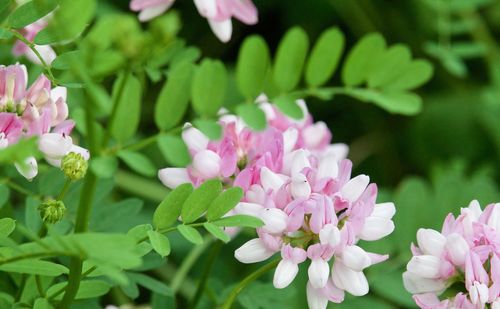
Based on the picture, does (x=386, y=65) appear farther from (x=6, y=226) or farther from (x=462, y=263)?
(x=6, y=226)

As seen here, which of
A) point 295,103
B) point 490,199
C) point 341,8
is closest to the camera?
point 295,103

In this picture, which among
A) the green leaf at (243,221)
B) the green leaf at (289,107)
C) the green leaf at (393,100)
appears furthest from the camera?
the green leaf at (393,100)

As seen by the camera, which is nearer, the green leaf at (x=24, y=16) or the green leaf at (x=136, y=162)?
the green leaf at (x=136, y=162)

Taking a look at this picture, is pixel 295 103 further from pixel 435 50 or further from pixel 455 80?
pixel 455 80

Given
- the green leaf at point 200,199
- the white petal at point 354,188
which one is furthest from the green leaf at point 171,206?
the white petal at point 354,188

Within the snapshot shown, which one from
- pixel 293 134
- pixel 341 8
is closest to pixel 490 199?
pixel 293 134

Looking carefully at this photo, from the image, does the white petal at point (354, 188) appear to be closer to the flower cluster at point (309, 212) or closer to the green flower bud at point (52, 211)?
the flower cluster at point (309, 212)

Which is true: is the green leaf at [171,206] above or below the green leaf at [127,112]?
below

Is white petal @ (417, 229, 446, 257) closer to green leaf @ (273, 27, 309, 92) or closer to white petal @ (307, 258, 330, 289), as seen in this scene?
white petal @ (307, 258, 330, 289)
